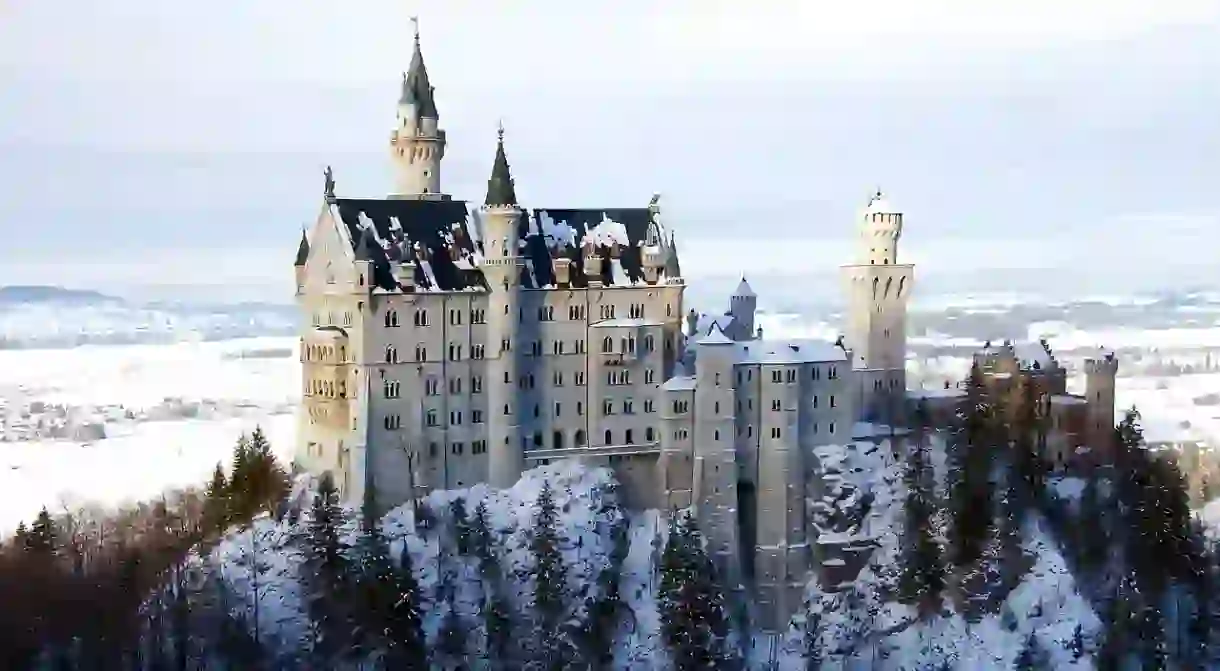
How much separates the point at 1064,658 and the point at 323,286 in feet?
134

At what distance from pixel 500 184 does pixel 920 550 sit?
92.6 ft

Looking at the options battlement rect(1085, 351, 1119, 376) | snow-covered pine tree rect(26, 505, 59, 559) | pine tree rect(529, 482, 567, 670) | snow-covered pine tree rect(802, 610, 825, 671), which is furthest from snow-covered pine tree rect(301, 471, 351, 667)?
battlement rect(1085, 351, 1119, 376)

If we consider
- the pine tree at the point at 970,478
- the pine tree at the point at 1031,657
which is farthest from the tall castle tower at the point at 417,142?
the pine tree at the point at 1031,657

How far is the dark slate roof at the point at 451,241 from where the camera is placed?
272 ft

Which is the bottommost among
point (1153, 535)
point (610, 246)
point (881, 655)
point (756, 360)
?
point (881, 655)

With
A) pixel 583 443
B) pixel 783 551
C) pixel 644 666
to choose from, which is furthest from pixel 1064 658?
pixel 583 443

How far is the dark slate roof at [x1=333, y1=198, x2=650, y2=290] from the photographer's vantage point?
272 feet

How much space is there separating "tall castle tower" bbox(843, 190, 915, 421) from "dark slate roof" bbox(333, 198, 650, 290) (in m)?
12.6

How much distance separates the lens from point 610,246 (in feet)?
295

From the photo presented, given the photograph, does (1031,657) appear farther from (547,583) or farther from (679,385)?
(547,583)

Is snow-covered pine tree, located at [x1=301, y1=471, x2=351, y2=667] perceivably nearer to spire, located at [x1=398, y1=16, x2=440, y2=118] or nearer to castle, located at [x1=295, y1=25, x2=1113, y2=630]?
castle, located at [x1=295, y1=25, x2=1113, y2=630]

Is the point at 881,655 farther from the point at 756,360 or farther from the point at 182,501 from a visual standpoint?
the point at 182,501

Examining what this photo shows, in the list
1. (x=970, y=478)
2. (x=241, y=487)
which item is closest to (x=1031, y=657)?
(x=970, y=478)

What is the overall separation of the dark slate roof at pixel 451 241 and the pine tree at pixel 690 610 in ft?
52.9
